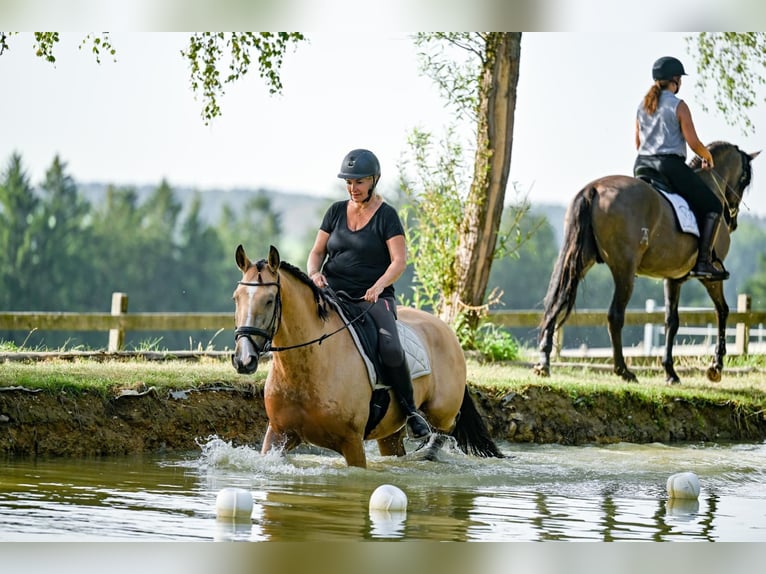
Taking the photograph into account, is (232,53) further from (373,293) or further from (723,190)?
(373,293)

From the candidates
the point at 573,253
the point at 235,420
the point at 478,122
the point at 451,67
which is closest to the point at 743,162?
the point at 573,253

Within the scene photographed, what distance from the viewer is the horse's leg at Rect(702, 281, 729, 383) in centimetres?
1284

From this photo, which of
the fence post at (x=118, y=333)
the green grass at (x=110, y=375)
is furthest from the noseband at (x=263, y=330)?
the fence post at (x=118, y=333)

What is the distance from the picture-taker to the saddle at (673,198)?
1198 centimetres

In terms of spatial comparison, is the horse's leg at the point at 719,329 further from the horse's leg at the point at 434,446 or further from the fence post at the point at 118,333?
the fence post at the point at 118,333

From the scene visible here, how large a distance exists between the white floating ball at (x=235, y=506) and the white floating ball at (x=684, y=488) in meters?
2.74

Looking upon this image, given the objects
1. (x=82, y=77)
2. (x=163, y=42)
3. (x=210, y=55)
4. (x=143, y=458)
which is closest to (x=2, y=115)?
(x=82, y=77)

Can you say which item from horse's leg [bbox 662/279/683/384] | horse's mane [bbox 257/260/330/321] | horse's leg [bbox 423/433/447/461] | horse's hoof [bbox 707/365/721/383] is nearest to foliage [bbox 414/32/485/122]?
horse's leg [bbox 662/279/683/384]

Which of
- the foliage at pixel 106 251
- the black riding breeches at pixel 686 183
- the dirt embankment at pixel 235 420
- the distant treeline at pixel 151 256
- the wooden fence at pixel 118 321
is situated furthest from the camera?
the distant treeline at pixel 151 256

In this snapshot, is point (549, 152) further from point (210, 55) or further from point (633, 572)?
point (633, 572)

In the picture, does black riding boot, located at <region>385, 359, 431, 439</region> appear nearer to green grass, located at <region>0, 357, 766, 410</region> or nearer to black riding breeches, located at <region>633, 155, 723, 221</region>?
green grass, located at <region>0, 357, 766, 410</region>

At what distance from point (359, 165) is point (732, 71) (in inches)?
314

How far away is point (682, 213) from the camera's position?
11992 mm
